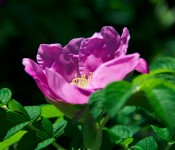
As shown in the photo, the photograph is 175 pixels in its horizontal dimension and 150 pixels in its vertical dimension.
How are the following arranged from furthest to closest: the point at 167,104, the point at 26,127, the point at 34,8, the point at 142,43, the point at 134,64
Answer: the point at 142,43, the point at 34,8, the point at 26,127, the point at 134,64, the point at 167,104

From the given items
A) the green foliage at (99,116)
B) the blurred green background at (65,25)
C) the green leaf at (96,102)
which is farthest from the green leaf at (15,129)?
the blurred green background at (65,25)

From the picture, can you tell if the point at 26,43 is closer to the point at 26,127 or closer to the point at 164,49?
the point at 164,49

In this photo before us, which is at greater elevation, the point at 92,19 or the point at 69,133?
the point at 69,133

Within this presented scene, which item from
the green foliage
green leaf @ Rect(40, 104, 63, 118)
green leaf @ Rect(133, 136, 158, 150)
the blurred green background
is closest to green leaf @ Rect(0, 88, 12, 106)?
the green foliage

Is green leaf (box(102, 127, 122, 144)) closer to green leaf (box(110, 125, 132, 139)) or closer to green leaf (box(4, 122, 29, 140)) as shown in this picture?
green leaf (box(110, 125, 132, 139))

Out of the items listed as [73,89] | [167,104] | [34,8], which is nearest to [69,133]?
[73,89]
